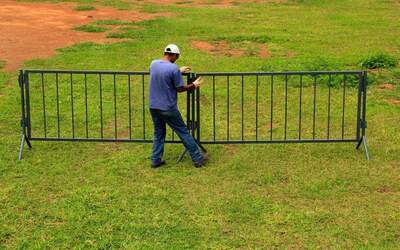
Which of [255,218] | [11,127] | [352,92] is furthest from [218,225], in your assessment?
[352,92]

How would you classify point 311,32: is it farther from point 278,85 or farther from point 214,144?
point 214,144

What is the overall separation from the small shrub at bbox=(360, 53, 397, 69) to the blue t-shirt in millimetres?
6923

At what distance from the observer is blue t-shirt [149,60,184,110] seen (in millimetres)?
7703

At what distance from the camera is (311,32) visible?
1833cm

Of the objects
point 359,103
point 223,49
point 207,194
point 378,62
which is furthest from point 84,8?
point 207,194

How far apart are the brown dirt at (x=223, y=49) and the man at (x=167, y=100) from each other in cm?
736

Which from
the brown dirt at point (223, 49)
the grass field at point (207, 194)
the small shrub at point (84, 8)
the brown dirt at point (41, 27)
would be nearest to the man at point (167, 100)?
the grass field at point (207, 194)

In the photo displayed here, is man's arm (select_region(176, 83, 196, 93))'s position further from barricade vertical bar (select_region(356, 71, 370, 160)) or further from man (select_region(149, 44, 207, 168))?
barricade vertical bar (select_region(356, 71, 370, 160))

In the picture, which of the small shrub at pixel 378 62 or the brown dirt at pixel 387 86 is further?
the small shrub at pixel 378 62

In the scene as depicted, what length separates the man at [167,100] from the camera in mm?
7727

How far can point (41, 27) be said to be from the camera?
64.9 ft

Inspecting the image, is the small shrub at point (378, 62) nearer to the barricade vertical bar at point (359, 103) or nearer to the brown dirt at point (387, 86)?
the brown dirt at point (387, 86)

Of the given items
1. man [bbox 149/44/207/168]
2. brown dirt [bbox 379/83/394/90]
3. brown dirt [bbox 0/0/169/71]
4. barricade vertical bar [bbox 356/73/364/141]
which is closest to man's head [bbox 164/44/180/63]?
man [bbox 149/44/207/168]

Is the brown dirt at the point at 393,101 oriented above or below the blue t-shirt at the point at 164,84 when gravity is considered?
below
